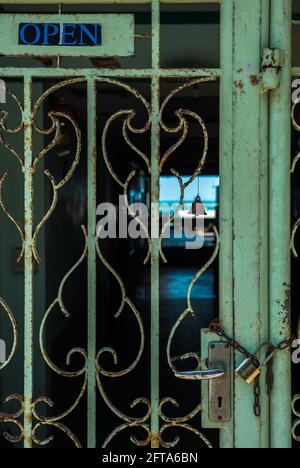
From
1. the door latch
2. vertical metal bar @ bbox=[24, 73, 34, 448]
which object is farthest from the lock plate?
vertical metal bar @ bbox=[24, 73, 34, 448]

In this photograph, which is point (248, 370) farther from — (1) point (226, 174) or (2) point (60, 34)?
(2) point (60, 34)

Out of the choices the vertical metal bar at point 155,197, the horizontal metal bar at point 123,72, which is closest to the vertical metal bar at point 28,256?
the horizontal metal bar at point 123,72

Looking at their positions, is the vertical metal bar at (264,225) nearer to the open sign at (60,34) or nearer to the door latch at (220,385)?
the door latch at (220,385)

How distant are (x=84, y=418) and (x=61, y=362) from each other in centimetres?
126

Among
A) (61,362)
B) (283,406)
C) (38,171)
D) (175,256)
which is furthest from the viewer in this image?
(175,256)

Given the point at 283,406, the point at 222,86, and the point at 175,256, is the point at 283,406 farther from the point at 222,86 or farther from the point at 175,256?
the point at 175,256

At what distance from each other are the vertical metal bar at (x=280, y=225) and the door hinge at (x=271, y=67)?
0.04 m

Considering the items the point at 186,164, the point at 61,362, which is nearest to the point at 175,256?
the point at 186,164

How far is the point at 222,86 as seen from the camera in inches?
63.3

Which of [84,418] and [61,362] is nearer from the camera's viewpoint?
[84,418]

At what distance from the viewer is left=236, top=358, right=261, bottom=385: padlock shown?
1.54m

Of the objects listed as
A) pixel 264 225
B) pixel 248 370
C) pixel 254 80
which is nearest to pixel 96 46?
pixel 254 80

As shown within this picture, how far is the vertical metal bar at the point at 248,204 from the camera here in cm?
159

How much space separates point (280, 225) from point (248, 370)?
1.38ft
